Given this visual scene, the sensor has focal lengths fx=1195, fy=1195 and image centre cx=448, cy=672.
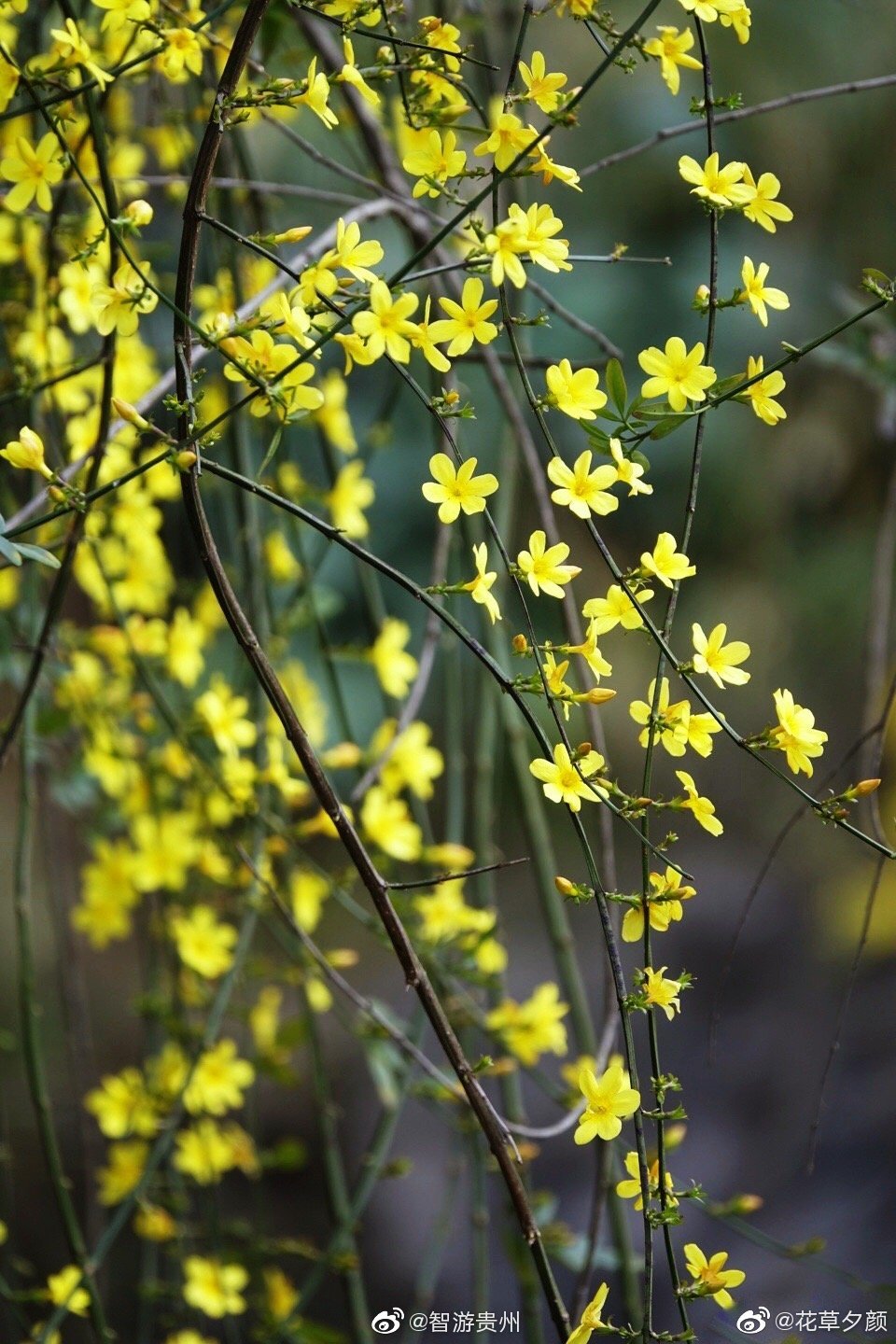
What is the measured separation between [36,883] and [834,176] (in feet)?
7.04

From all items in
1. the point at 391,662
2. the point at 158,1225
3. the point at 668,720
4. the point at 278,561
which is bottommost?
the point at 158,1225

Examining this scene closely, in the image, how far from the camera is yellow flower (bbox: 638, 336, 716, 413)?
1.67 ft

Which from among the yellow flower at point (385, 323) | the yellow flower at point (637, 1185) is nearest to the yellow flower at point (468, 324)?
the yellow flower at point (385, 323)

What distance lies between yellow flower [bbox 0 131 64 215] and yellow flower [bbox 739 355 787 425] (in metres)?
0.35

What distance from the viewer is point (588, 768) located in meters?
0.52

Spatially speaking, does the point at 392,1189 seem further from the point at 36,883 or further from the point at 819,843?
the point at 819,843

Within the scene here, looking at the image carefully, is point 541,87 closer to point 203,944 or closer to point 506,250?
point 506,250

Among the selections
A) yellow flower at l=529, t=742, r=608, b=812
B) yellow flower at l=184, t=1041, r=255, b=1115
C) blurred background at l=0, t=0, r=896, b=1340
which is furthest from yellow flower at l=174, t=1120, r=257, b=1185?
blurred background at l=0, t=0, r=896, b=1340

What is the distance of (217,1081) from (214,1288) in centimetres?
16

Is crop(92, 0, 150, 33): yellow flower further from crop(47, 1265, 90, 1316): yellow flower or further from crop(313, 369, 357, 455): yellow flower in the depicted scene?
crop(47, 1265, 90, 1316): yellow flower

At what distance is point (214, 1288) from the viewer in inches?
39.2

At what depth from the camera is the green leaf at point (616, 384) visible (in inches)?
20.5

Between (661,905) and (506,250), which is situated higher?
(506,250)

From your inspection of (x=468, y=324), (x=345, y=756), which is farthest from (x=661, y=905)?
(x=345, y=756)
